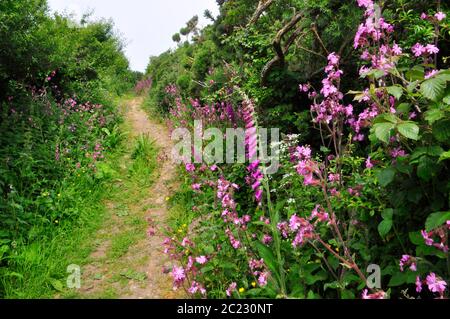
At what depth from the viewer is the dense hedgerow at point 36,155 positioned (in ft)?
14.8

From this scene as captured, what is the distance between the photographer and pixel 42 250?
465cm

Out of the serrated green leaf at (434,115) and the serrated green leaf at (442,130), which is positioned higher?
the serrated green leaf at (434,115)

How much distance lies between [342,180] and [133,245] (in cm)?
303

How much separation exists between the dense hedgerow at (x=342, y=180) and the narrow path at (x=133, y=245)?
0.36 m

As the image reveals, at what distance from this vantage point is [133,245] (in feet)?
16.7

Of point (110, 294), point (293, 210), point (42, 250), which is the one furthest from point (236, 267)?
point (42, 250)

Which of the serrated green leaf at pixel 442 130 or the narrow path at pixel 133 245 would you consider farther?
the narrow path at pixel 133 245

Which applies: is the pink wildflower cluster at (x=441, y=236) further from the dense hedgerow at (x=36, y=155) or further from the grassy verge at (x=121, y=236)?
the dense hedgerow at (x=36, y=155)

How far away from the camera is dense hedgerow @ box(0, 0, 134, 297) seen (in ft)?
14.8

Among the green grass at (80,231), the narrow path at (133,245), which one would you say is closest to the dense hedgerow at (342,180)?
the narrow path at (133,245)

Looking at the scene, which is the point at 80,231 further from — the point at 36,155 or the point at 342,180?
the point at 342,180

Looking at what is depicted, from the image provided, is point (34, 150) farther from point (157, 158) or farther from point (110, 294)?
point (110, 294)

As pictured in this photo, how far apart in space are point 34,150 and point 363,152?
5.09m

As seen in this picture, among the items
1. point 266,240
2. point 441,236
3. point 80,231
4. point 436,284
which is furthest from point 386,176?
point 80,231
